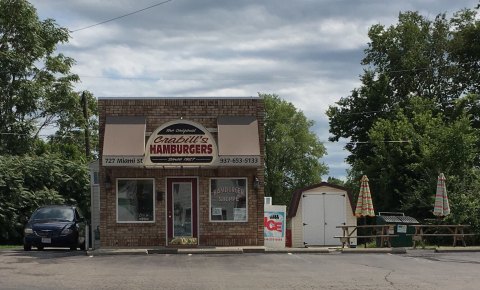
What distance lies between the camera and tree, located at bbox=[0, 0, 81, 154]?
40000mm

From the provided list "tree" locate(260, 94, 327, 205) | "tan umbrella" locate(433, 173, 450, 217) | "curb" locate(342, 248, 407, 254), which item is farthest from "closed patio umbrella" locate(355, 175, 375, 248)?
"tree" locate(260, 94, 327, 205)

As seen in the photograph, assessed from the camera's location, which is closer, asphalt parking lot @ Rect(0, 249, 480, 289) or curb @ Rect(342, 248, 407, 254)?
asphalt parking lot @ Rect(0, 249, 480, 289)

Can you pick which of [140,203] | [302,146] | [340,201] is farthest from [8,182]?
[302,146]

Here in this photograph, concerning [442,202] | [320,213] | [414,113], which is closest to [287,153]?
[414,113]

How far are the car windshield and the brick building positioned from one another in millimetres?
1428

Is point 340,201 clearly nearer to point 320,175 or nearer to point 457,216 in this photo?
point 457,216

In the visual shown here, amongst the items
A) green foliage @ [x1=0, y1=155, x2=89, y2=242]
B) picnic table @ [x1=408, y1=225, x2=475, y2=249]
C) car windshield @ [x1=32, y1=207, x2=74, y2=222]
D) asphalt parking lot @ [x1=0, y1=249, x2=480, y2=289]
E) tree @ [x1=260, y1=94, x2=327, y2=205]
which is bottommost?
asphalt parking lot @ [x1=0, y1=249, x2=480, y2=289]

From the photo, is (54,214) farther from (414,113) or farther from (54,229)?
(414,113)

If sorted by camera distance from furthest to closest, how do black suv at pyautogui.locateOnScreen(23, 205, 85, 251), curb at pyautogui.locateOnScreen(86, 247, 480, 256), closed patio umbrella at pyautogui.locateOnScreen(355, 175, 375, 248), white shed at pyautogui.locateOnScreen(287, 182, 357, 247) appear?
white shed at pyautogui.locateOnScreen(287, 182, 357, 247)
closed patio umbrella at pyautogui.locateOnScreen(355, 175, 375, 248)
black suv at pyautogui.locateOnScreen(23, 205, 85, 251)
curb at pyautogui.locateOnScreen(86, 247, 480, 256)

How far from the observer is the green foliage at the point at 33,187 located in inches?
1110

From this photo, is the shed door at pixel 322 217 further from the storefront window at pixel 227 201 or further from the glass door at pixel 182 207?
the glass door at pixel 182 207

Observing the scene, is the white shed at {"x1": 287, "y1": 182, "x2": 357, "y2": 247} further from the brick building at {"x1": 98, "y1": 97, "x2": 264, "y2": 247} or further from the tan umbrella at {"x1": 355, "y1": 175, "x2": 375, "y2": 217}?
the brick building at {"x1": 98, "y1": 97, "x2": 264, "y2": 247}

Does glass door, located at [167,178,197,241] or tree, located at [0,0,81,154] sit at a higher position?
tree, located at [0,0,81,154]

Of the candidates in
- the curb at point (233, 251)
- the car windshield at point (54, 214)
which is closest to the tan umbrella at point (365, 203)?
the curb at point (233, 251)
